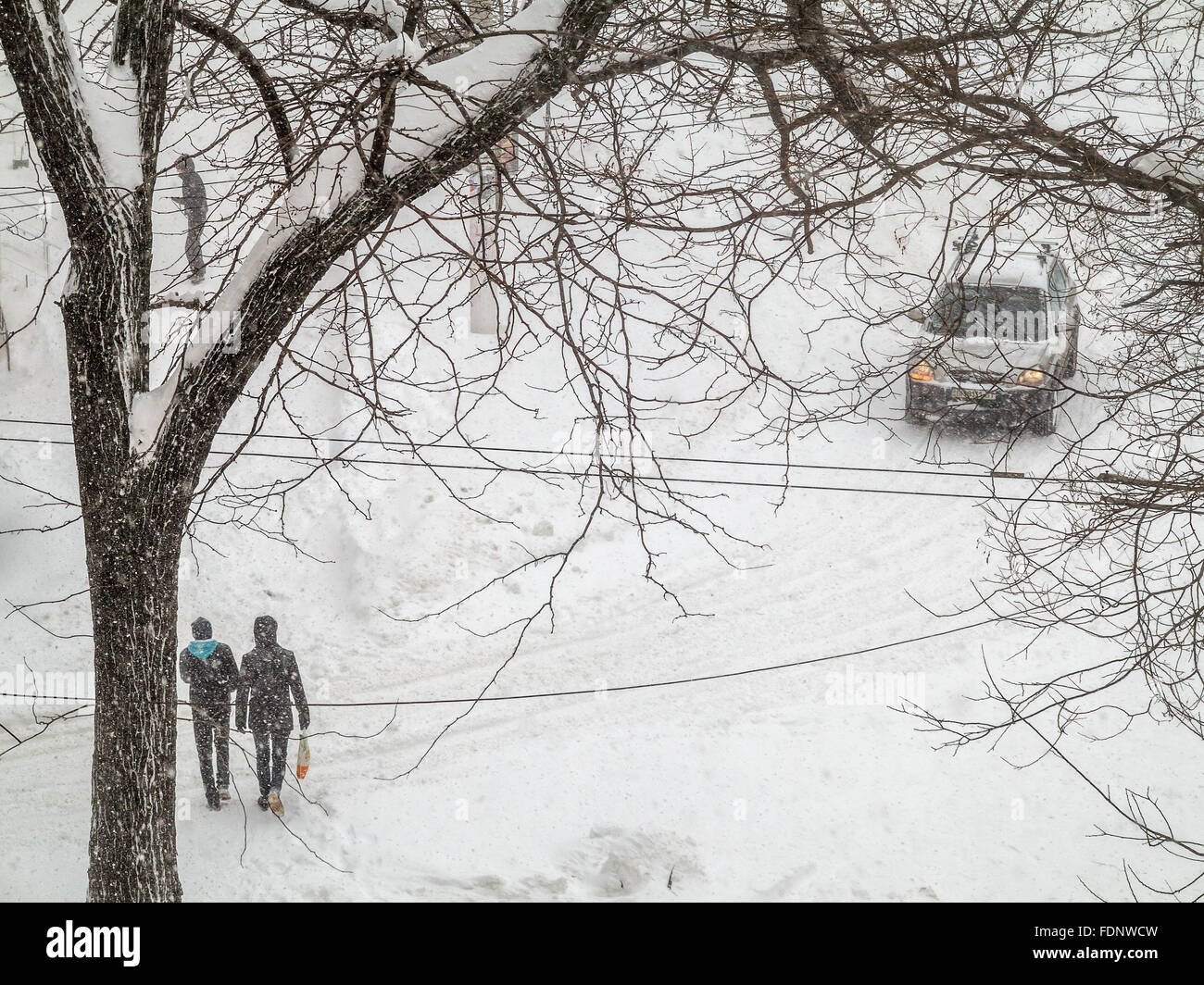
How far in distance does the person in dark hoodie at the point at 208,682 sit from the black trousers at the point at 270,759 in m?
0.27

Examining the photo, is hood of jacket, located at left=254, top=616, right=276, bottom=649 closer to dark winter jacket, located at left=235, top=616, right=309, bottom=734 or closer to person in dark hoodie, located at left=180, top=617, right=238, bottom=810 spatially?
dark winter jacket, located at left=235, top=616, right=309, bottom=734

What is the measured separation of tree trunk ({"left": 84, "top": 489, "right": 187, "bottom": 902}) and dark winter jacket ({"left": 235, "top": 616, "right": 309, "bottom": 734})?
284 centimetres

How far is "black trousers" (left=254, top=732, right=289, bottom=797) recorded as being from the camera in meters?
7.34

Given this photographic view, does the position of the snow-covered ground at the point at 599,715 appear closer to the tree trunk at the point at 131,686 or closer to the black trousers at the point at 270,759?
the black trousers at the point at 270,759

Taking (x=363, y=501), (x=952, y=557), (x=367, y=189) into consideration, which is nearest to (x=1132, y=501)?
(x=367, y=189)

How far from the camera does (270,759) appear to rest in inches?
299

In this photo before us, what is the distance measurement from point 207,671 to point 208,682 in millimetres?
84

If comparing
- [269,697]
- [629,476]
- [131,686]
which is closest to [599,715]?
[269,697]

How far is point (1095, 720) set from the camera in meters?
9.15

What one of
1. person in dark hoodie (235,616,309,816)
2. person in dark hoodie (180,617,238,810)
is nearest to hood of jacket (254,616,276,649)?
person in dark hoodie (235,616,309,816)

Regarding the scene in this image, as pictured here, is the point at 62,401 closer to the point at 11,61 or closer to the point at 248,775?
the point at 248,775

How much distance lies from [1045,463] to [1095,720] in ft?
12.4

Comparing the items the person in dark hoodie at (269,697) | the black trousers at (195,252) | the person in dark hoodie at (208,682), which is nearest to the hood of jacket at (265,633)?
the person in dark hoodie at (269,697)

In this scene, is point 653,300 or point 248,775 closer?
point 248,775
